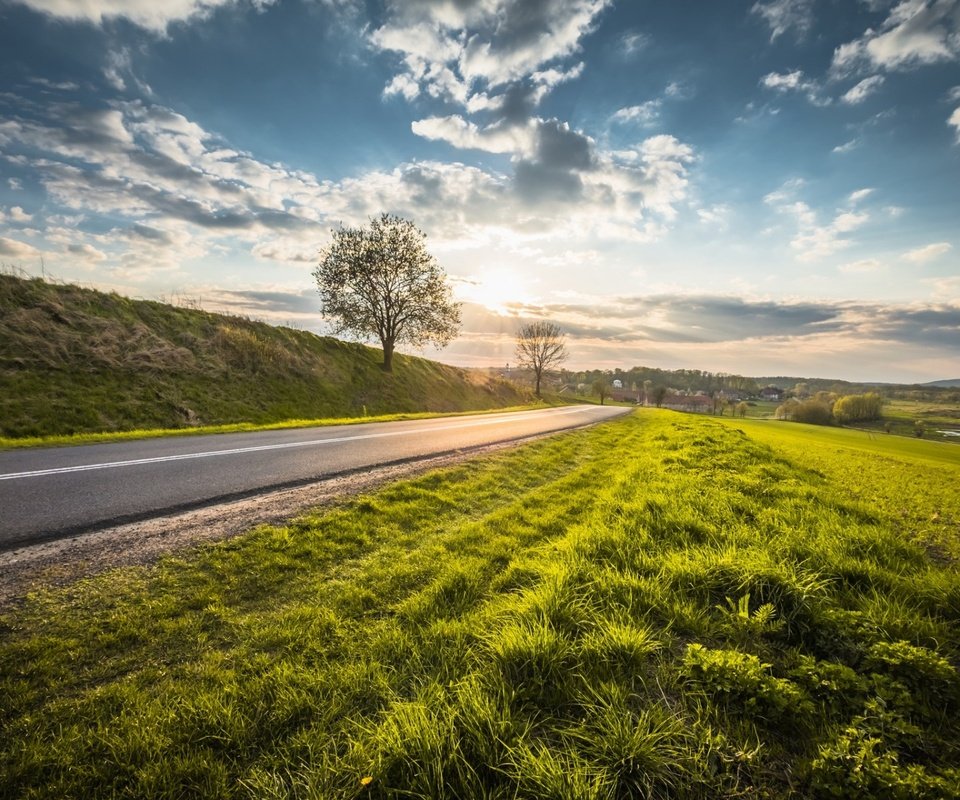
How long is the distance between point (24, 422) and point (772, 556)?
19582mm

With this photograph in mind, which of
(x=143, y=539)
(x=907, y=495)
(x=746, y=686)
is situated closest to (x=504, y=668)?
(x=746, y=686)

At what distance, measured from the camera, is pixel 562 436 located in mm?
16875

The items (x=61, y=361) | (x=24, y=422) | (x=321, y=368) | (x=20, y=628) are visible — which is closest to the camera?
(x=20, y=628)

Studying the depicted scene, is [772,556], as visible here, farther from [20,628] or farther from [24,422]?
[24,422]

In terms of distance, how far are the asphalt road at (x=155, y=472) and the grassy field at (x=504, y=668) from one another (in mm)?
1896

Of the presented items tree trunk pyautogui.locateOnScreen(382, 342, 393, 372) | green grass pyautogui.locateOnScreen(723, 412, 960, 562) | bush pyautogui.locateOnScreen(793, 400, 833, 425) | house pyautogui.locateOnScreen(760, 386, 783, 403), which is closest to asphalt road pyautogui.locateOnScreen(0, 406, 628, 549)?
green grass pyautogui.locateOnScreen(723, 412, 960, 562)

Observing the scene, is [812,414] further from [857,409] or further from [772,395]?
[772,395]

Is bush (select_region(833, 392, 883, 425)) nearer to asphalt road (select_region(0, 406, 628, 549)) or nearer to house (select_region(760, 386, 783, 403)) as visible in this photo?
house (select_region(760, 386, 783, 403))

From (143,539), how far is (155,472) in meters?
3.30

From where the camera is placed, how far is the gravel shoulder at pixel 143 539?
3.95m

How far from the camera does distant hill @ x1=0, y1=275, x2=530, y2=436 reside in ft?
47.6

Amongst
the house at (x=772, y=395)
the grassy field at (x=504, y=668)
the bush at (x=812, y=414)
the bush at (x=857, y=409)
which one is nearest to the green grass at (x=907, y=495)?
the grassy field at (x=504, y=668)

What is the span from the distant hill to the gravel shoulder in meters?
12.3

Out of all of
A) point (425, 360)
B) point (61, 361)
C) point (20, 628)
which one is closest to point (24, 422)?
point (61, 361)
